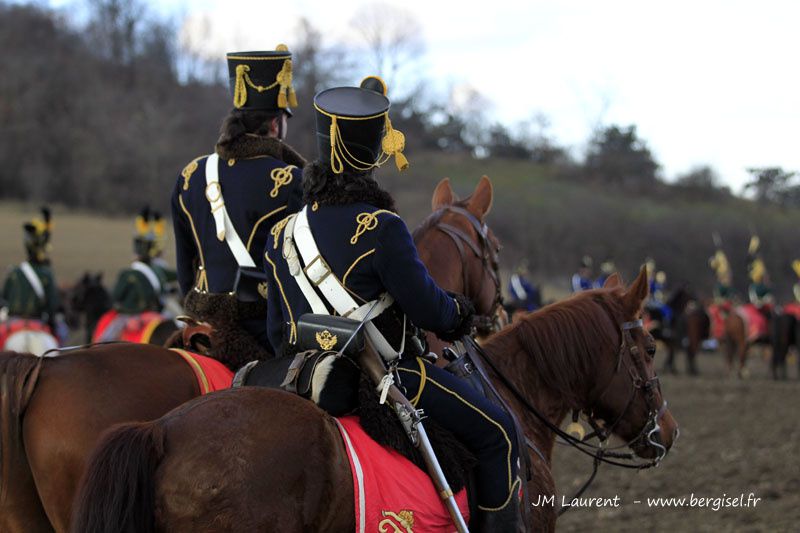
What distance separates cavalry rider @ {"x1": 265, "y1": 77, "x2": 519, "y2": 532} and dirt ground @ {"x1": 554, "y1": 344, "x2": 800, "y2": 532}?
15.6 ft

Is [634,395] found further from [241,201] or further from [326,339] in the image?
[241,201]

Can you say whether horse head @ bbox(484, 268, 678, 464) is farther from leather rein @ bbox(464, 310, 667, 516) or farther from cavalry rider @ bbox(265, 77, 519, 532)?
cavalry rider @ bbox(265, 77, 519, 532)

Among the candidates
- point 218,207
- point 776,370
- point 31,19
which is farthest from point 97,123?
point 218,207

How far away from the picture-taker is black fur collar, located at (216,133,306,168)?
17.4 feet

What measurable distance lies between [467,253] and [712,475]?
563 centimetres

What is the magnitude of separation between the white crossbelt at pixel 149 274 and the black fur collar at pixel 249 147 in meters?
6.63

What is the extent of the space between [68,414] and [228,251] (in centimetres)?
125

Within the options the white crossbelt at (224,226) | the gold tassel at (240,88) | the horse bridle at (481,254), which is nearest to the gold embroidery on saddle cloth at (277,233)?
the white crossbelt at (224,226)

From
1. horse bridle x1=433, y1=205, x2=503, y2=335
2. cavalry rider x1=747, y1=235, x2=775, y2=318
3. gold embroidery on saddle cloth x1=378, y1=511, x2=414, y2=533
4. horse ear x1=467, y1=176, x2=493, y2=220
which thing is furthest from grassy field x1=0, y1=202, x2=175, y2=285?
gold embroidery on saddle cloth x1=378, y1=511, x2=414, y2=533

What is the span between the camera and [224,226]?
5.20 m

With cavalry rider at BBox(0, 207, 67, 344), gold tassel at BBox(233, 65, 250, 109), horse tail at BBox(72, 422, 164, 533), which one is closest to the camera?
horse tail at BBox(72, 422, 164, 533)

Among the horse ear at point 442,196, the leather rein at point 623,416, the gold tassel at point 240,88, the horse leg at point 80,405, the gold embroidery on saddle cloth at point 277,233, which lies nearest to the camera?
the gold embroidery on saddle cloth at point 277,233

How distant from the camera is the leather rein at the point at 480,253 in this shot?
607cm

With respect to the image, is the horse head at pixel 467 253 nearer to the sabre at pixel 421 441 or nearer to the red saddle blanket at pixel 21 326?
the sabre at pixel 421 441
